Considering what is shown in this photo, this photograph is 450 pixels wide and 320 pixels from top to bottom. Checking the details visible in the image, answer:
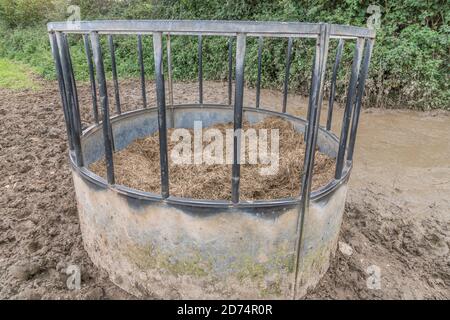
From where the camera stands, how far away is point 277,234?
→ 6.66 ft

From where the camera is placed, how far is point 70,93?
7.40ft

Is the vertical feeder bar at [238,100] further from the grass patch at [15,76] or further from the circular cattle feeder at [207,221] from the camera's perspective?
the grass patch at [15,76]

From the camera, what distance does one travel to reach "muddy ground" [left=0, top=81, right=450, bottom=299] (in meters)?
2.44

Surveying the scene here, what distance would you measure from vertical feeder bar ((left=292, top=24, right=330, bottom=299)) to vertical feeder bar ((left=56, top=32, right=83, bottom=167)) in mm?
1417

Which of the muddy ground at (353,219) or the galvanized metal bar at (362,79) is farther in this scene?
the muddy ground at (353,219)

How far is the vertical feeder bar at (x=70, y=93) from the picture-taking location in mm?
2045

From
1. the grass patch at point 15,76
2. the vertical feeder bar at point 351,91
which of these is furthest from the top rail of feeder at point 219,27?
the grass patch at point 15,76

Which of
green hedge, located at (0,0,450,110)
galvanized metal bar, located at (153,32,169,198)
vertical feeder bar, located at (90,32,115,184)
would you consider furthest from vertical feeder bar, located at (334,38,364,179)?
green hedge, located at (0,0,450,110)

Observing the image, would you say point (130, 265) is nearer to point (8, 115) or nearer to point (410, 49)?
point (8, 115)

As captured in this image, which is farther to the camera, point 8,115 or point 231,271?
point 8,115

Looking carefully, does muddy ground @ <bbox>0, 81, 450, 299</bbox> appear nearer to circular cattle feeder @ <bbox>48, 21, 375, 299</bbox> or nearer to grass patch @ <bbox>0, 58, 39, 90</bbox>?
circular cattle feeder @ <bbox>48, 21, 375, 299</bbox>

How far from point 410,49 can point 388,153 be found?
2.56m

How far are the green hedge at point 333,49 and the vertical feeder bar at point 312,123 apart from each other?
17.4 ft
